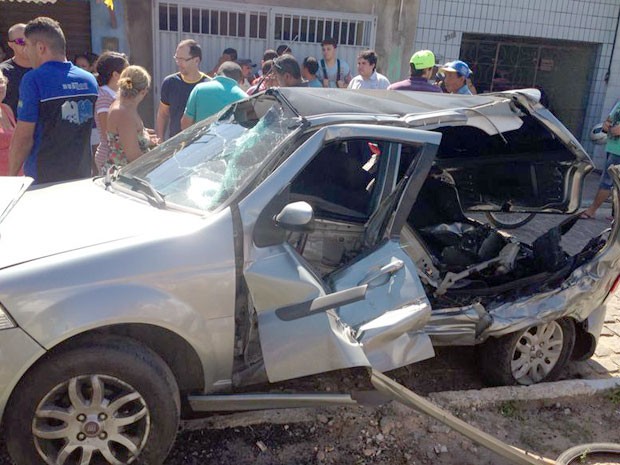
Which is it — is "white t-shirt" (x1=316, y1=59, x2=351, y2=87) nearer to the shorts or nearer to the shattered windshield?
the shorts

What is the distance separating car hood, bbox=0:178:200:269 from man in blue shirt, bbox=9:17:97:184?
3.99ft

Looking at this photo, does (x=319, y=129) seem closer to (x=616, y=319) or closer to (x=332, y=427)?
(x=332, y=427)

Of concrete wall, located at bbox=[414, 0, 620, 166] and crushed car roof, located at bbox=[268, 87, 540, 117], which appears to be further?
concrete wall, located at bbox=[414, 0, 620, 166]

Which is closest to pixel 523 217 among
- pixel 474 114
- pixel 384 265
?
pixel 474 114

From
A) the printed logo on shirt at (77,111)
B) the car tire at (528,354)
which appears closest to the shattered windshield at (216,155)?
the printed logo on shirt at (77,111)

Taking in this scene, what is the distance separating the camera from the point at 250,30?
9289mm

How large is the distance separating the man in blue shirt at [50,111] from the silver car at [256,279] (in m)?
1.10

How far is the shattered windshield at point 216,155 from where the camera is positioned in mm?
3061

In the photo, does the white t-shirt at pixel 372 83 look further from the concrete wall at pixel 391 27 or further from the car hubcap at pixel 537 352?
the car hubcap at pixel 537 352

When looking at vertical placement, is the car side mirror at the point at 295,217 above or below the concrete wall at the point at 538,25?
below

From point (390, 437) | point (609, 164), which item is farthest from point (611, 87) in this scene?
point (390, 437)

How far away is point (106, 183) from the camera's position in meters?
3.53

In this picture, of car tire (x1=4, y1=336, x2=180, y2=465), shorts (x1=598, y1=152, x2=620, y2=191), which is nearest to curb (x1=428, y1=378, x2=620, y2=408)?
car tire (x1=4, y1=336, x2=180, y2=465)

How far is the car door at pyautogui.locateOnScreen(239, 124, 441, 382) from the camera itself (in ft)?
9.26
